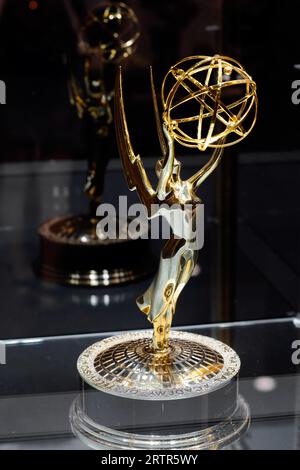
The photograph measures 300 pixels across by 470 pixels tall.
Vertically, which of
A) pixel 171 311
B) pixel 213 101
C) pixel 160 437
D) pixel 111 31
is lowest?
pixel 160 437

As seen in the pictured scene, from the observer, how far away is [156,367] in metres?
1.85

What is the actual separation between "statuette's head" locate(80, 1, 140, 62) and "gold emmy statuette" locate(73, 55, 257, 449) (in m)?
0.77

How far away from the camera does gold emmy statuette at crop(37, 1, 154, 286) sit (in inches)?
102

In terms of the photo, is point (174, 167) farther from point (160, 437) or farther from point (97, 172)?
point (97, 172)

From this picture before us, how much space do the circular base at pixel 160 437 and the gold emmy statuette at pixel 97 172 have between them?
A: 836mm

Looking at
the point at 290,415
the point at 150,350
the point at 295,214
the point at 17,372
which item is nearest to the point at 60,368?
the point at 17,372

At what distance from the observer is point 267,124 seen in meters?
2.64

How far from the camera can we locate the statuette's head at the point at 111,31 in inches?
102

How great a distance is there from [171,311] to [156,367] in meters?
0.11

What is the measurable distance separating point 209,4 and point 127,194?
58cm

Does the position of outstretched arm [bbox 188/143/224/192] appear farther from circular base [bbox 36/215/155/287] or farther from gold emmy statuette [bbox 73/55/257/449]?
circular base [bbox 36/215/155/287]

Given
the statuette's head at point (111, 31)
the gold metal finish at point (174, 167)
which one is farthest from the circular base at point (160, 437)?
the statuette's head at point (111, 31)

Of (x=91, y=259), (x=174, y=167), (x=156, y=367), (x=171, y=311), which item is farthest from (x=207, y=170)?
(x=91, y=259)
